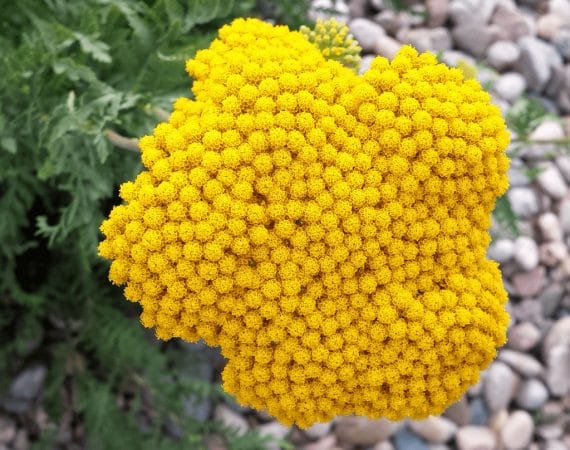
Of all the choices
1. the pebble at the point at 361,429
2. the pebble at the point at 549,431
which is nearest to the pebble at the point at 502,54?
the pebble at the point at 549,431

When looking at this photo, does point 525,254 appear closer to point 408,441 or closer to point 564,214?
point 564,214

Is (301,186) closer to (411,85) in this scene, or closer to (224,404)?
(411,85)

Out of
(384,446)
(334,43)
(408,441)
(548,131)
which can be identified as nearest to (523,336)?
(408,441)

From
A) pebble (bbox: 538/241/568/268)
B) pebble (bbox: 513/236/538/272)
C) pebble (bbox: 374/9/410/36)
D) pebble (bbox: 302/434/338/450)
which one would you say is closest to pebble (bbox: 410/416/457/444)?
pebble (bbox: 302/434/338/450)

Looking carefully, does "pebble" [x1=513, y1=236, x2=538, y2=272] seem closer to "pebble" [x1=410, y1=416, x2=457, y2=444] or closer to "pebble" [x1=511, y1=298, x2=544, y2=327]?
"pebble" [x1=511, y1=298, x2=544, y2=327]

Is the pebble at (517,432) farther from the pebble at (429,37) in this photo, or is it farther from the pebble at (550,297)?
the pebble at (429,37)

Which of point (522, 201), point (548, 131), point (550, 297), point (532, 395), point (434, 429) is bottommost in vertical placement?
point (434, 429)
